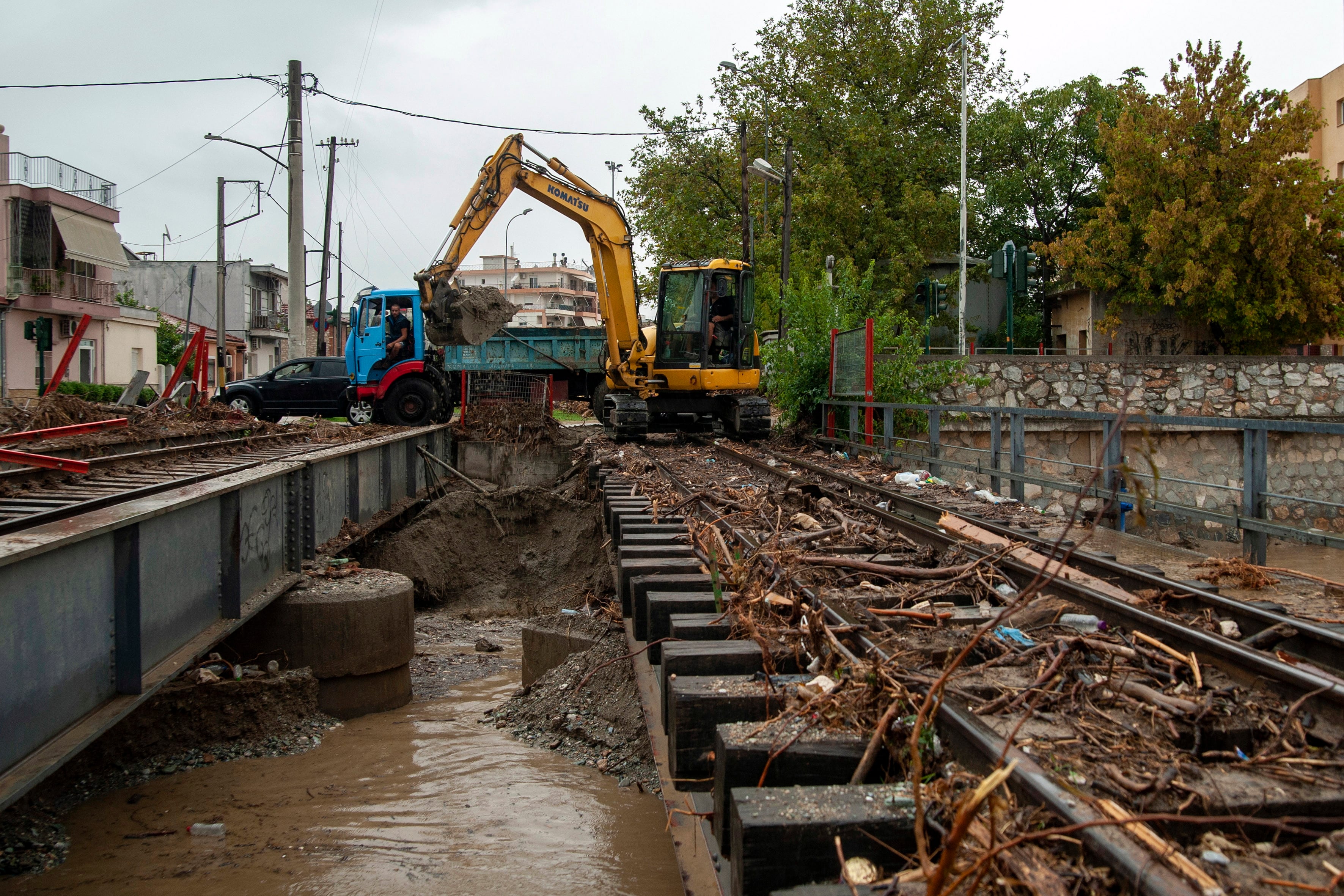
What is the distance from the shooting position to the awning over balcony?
40875 millimetres

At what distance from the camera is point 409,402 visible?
20031 millimetres

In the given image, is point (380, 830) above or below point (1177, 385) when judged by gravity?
below

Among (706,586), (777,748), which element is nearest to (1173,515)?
(706,586)

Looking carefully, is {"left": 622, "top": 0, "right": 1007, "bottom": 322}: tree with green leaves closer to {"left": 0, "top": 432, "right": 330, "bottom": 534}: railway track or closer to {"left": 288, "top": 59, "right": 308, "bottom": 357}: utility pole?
{"left": 288, "top": 59, "right": 308, "bottom": 357}: utility pole

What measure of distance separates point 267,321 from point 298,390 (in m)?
54.5

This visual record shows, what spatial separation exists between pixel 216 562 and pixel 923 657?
4.28 meters

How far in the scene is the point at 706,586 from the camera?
5219mm

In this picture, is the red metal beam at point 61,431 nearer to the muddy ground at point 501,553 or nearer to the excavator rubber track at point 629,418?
the muddy ground at point 501,553

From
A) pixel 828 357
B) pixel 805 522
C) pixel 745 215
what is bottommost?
pixel 805 522

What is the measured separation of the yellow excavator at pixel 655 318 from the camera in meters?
17.4

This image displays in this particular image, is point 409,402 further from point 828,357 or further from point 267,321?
point 267,321

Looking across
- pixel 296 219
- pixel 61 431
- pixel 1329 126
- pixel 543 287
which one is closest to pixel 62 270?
pixel 296 219

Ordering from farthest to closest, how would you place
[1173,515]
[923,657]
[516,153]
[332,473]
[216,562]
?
[516,153] → [332,473] → [1173,515] → [216,562] → [923,657]

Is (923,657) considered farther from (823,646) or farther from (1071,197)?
(1071,197)
